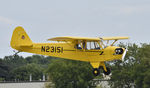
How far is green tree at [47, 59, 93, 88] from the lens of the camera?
66062mm

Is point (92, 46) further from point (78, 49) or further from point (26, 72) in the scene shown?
point (26, 72)

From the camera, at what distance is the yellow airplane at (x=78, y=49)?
117ft

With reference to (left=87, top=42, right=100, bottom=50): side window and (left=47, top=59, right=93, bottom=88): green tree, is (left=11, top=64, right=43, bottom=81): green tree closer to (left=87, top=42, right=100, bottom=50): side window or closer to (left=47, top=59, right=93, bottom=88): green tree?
(left=47, top=59, right=93, bottom=88): green tree

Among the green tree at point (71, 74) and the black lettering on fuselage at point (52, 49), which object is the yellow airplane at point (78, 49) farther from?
the green tree at point (71, 74)

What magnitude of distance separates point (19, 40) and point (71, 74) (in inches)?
1138

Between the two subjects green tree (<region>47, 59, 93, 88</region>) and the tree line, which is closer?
the tree line

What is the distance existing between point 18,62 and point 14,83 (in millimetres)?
72348

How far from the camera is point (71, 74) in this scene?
6750 centimetres

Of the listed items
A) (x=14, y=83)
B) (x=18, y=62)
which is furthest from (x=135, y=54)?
(x=18, y=62)

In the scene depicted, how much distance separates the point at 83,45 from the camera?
120 ft

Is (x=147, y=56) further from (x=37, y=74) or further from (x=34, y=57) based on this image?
(x=34, y=57)

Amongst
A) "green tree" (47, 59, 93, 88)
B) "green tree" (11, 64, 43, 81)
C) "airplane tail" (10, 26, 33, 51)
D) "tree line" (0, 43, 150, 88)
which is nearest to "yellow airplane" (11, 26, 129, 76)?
"airplane tail" (10, 26, 33, 51)

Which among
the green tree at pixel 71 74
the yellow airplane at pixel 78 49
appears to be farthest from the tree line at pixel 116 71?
the yellow airplane at pixel 78 49

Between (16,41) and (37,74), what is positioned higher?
(16,41)
